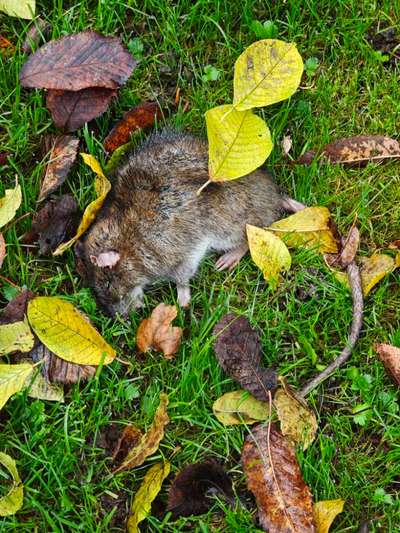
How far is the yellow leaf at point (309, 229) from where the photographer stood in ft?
14.4

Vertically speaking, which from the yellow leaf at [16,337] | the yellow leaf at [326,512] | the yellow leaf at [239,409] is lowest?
the yellow leaf at [326,512]

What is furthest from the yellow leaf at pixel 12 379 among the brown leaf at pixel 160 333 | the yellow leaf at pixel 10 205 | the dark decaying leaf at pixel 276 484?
the dark decaying leaf at pixel 276 484

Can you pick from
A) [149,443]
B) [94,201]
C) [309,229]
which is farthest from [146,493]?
[309,229]

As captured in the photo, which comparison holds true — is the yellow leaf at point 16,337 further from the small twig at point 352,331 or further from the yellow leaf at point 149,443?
the small twig at point 352,331

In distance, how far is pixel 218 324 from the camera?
4129mm

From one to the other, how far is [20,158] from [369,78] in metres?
1.88

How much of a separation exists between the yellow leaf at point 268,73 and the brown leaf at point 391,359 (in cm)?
126

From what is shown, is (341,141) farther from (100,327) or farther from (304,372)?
(100,327)

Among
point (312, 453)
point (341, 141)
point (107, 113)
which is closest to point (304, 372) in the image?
point (312, 453)

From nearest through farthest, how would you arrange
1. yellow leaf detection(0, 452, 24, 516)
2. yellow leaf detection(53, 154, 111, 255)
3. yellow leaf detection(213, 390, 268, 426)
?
1. yellow leaf detection(0, 452, 24, 516)
2. yellow leaf detection(213, 390, 268, 426)
3. yellow leaf detection(53, 154, 111, 255)

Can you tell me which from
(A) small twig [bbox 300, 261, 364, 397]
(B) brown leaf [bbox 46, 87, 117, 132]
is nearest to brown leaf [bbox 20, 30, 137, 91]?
(B) brown leaf [bbox 46, 87, 117, 132]

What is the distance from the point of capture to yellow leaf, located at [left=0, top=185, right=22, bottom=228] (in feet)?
13.3

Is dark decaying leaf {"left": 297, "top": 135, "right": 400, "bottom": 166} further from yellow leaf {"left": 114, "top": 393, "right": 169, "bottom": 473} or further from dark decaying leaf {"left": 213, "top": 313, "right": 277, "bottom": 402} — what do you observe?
yellow leaf {"left": 114, "top": 393, "right": 169, "bottom": 473}

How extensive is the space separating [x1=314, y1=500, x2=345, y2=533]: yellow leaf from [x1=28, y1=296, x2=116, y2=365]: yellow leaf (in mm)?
1132
